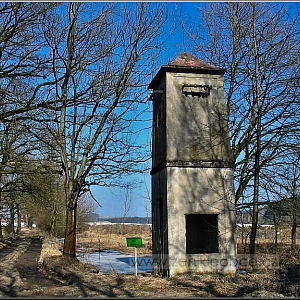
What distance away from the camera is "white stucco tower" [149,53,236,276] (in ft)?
39.8

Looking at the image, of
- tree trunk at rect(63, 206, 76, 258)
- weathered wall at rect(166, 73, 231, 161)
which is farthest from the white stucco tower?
tree trunk at rect(63, 206, 76, 258)

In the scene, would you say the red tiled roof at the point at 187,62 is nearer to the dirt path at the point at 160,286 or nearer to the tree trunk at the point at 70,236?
the dirt path at the point at 160,286

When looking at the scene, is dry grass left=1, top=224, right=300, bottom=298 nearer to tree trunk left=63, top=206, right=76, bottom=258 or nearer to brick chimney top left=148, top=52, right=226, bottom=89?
tree trunk left=63, top=206, right=76, bottom=258

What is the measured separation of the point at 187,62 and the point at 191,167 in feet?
11.3

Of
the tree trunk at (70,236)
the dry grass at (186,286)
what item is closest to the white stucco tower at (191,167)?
the dry grass at (186,286)

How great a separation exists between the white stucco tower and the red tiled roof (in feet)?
0.11

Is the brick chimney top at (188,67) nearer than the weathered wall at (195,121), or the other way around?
the weathered wall at (195,121)

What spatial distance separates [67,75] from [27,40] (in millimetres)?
2196

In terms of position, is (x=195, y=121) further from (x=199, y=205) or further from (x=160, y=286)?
(x=160, y=286)

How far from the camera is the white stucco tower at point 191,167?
12117mm

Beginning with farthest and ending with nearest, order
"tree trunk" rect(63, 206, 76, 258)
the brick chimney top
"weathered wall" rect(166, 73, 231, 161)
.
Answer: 1. "tree trunk" rect(63, 206, 76, 258)
2. the brick chimney top
3. "weathered wall" rect(166, 73, 231, 161)

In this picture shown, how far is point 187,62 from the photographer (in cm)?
1346

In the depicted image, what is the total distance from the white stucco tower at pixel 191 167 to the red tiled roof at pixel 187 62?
32 millimetres

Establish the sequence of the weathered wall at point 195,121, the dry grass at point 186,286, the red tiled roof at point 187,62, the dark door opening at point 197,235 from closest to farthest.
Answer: the dry grass at point 186,286, the weathered wall at point 195,121, the red tiled roof at point 187,62, the dark door opening at point 197,235
